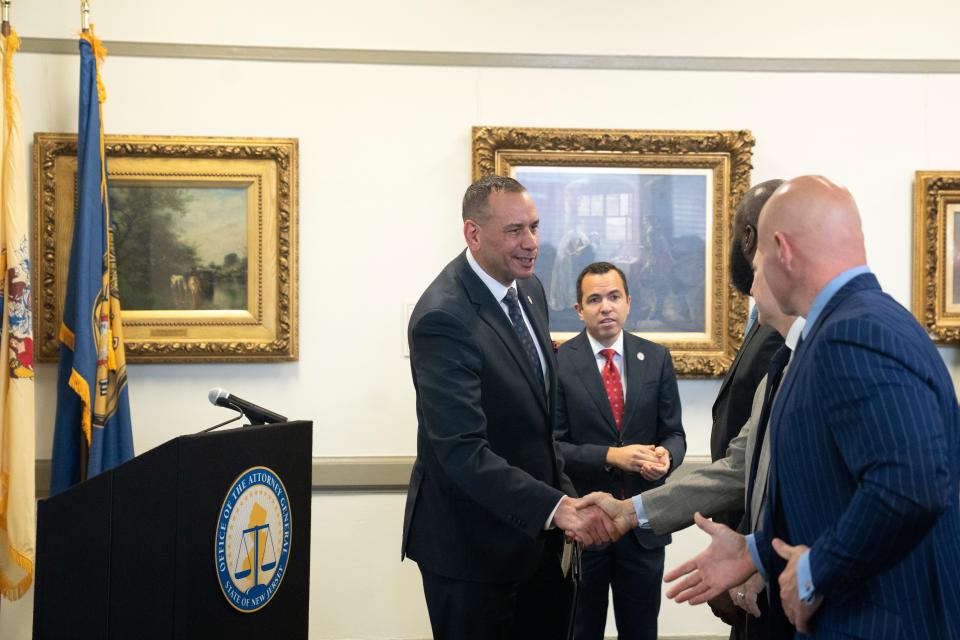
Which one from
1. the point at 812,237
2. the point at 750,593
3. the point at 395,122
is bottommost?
the point at 750,593

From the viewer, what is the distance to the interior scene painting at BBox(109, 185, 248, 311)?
169 inches

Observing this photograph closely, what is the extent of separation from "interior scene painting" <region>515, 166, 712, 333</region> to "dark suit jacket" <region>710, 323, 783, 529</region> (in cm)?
156

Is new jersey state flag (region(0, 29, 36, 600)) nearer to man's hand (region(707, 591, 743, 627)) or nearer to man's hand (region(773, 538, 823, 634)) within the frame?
man's hand (region(707, 591, 743, 627))

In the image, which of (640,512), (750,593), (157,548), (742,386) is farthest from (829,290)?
(157,548)

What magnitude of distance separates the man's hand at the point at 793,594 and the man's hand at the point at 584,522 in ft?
3.29

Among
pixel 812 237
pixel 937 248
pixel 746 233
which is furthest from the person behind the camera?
pixel 937 248

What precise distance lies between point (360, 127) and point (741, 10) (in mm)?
1942

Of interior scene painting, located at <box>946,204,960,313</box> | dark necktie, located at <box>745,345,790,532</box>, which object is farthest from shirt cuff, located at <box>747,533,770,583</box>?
interior scene painting, located at <box>946,204,960,313</box>

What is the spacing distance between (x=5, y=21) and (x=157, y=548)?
2.78 metres

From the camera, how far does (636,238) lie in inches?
178

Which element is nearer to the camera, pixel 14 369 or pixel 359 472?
pixel 14 369

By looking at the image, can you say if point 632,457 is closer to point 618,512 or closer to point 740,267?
point 618,512

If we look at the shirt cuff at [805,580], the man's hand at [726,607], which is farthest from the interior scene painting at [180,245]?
the shirt cuff at [805,580]

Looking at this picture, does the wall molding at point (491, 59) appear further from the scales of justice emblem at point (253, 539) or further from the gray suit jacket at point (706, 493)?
the scales of justice emblem at point (253, 539)
